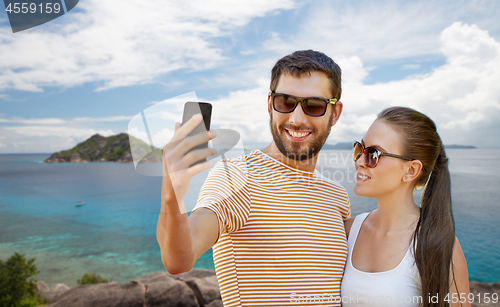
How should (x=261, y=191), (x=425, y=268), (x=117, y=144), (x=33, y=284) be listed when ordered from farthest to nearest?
(x=117, y=144) < (x=33, y=284) < (x=425, y=268) < (x=261, y=191)

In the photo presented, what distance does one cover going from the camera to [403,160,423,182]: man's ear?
321cm

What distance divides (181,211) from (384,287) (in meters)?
2.37

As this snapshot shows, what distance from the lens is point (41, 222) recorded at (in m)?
56.8

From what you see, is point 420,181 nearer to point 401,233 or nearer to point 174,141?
point 401,233

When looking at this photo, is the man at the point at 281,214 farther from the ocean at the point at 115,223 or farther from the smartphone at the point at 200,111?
the ocean at the point at 115,223

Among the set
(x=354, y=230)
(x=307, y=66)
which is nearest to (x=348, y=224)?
(x=354, y=230)

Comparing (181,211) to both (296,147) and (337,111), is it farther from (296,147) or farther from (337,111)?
(337,111)

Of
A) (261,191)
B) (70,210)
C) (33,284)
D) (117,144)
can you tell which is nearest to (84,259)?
(33,284)

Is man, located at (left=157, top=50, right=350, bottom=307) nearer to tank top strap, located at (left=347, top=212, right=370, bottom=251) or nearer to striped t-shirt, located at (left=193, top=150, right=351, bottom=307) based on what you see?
striped t-shirt, located at (left=193, top=150, right=351, bottom=307)

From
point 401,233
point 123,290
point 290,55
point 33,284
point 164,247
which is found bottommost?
point 33,284

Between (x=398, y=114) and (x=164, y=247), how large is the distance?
9.25ft

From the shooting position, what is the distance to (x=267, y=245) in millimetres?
2404

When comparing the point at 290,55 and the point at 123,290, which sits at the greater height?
the point at 290,55

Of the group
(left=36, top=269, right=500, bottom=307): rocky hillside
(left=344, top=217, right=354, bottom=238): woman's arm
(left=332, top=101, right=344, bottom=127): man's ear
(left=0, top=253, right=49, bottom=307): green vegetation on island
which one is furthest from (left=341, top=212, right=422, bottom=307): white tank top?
(left=0, top=253, right=49, bottom=307): green vegetation on island
